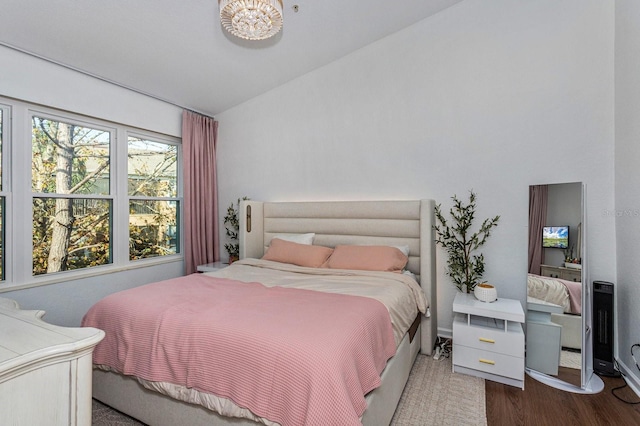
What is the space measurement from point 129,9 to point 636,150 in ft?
12.5

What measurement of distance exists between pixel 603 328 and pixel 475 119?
1.96 metres

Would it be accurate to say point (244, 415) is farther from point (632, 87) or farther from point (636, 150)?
point (632, 87)

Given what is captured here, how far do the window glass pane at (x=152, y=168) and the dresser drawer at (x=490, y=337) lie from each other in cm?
360

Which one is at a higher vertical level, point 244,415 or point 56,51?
point 56,51

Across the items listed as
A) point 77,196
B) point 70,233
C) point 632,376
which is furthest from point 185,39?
point 632,376

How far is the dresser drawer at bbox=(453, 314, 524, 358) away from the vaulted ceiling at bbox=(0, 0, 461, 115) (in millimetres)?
2846

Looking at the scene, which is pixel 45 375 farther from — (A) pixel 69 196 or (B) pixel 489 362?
(A) pixel 69 196

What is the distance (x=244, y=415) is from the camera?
4.34 feet

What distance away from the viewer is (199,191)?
409 centimetres

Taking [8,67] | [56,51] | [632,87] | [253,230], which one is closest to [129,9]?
[56,51]

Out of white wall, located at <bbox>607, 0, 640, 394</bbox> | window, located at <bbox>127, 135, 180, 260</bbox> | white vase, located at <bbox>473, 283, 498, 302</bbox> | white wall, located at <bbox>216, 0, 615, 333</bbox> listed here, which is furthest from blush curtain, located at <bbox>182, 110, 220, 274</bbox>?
white wall, located at <bbox>607, 0, 640, 394</bbox>

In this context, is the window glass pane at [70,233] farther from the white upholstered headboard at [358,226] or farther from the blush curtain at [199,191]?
the white upholstered headboard at [358,226]

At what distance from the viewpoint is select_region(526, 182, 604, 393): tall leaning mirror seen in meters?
2.21

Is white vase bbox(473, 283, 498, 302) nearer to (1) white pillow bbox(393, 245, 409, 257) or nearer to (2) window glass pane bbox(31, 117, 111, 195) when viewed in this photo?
(1) white pillow bbox(393, 245, 409, 257)
